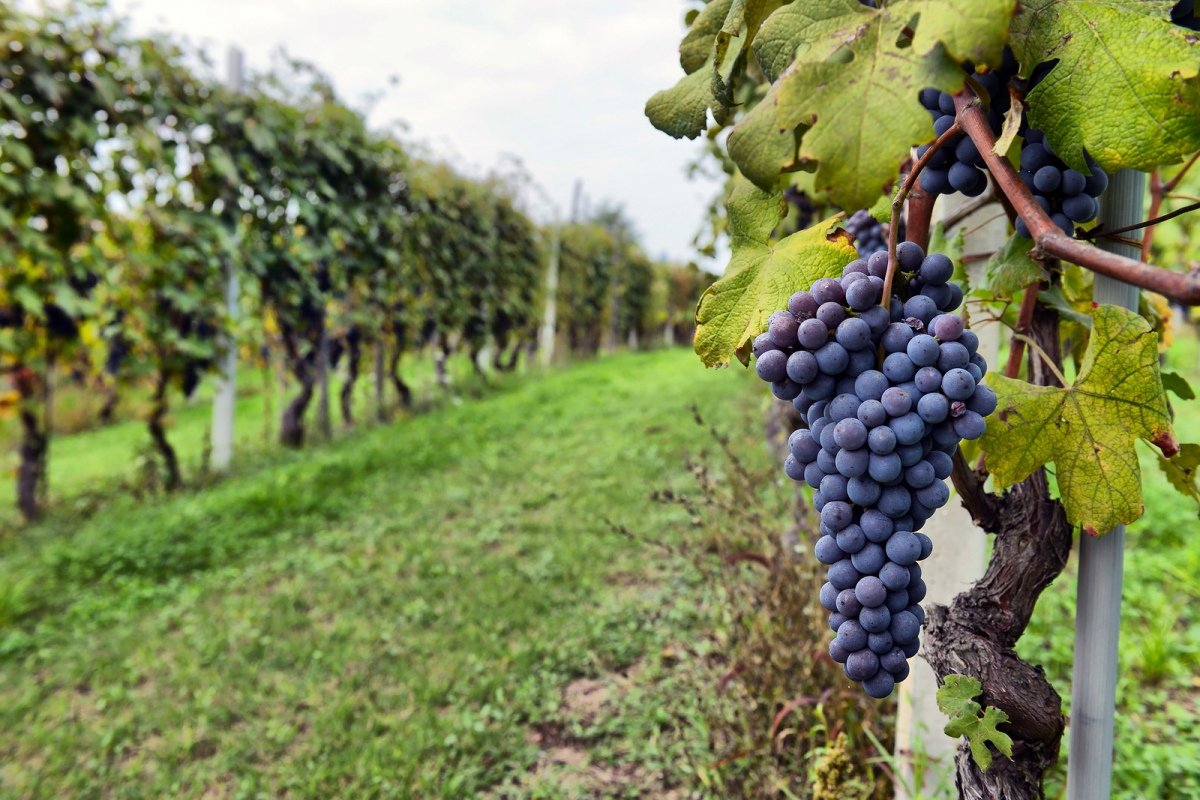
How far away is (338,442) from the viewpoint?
580cm

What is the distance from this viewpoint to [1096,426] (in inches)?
29.3

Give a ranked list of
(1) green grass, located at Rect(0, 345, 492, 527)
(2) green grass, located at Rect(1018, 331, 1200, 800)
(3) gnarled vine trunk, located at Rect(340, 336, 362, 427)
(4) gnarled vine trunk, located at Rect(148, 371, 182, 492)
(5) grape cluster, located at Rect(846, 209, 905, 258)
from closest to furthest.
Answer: (5) grape cluster, located at Rect(846, 209, 905, 258), (2) green grass, located at Rect(1018, 331, 1200, 800), (4) gnarled vine trunk, located at Rect(148, 371, 182, 492), (1) green grass, located at Rect(0, 345, 492, 527), (3) gnarled vine trunk, located at Rect(340, 336, 362, 427)

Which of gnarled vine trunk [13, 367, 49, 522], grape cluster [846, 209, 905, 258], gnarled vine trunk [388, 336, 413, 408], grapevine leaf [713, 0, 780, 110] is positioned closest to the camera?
grapevine leaf [713, 0, 780, 110]

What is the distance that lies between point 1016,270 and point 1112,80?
0.78 ft

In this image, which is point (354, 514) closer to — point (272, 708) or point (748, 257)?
point (272, 708)

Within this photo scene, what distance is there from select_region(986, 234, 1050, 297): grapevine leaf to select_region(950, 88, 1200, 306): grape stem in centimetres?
19

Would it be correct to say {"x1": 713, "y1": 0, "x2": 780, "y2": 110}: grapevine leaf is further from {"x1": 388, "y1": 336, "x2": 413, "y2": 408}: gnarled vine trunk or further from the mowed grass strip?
{"x1": 388, "y1": 336, "x2": 413, "y2": 408}: gnarled vine trunk

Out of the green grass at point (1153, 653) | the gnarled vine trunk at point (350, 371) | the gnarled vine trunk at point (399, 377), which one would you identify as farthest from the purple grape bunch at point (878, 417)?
the gnarled vine trunk at point (399, 377)

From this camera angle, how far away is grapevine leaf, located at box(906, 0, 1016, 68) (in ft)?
1.58

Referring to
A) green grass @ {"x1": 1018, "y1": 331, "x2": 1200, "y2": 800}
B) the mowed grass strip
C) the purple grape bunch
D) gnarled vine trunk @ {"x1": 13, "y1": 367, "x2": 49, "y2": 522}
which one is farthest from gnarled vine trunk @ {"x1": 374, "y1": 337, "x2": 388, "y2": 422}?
the purple grape bunch

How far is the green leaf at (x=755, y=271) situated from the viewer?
73 cm

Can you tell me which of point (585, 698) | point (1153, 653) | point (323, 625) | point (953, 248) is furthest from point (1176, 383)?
point (323, 625)

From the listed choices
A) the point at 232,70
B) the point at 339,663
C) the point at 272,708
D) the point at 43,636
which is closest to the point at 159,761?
the point at 272,708

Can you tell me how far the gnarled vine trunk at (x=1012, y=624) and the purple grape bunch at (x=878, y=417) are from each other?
0.62 ft
